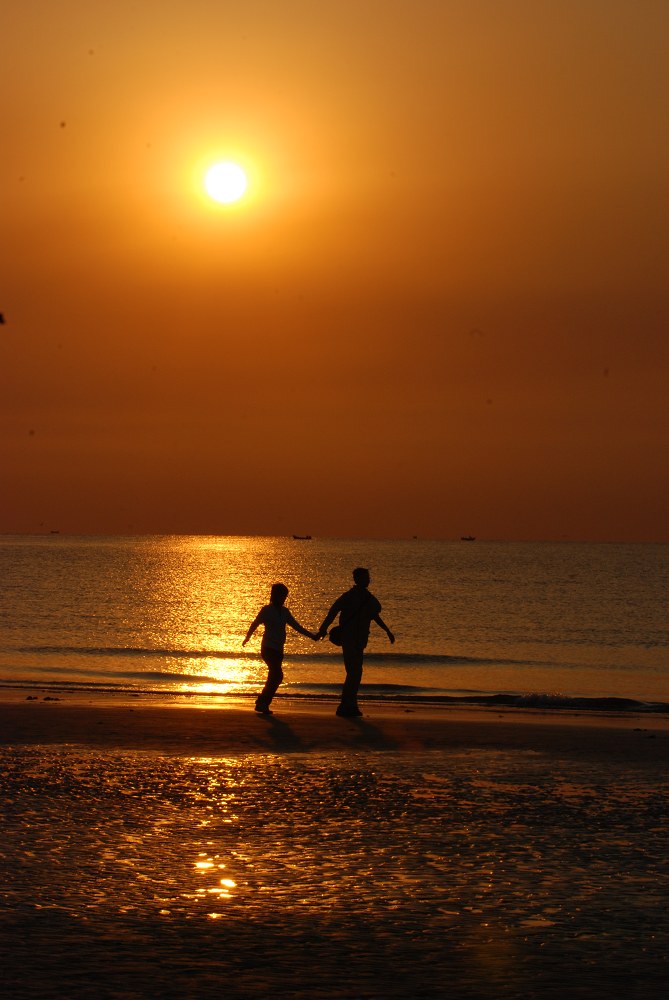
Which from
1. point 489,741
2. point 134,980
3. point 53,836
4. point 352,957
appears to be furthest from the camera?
point 489,741

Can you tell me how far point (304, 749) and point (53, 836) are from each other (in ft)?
20.3

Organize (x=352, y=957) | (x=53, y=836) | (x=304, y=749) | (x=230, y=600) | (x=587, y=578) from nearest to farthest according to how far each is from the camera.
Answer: (x=352, y=957) → (x=53, y=836) → (x=304, y=749) → (x=230, y=600) → (x=587, y=578)

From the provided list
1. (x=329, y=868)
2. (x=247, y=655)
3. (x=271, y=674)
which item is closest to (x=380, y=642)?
(x=247, y=655)

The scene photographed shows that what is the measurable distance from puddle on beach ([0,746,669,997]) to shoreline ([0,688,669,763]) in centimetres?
201

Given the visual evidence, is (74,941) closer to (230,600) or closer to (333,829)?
(333,829)

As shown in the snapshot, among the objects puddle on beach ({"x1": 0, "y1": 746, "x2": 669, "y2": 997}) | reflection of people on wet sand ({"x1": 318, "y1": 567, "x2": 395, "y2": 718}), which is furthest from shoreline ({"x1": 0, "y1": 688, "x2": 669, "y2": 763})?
puddle on beach ({"x1": 0, "y1": 746, "x2": 669, "y2": 997})

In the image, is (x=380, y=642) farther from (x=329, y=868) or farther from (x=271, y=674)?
(x=329, y=868)

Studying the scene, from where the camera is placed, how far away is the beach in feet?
23.0

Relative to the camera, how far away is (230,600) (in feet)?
329

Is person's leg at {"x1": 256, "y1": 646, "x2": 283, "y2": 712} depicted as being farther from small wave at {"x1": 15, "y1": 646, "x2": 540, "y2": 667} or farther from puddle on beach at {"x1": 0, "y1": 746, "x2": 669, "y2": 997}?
small wave at {"x1": 15, "y1": 646, "x2": 540, "y2": 667}

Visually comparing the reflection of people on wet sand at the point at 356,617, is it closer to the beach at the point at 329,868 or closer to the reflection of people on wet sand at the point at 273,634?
the reflection of people on wet sand at the point at 273,634

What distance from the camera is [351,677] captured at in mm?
20609

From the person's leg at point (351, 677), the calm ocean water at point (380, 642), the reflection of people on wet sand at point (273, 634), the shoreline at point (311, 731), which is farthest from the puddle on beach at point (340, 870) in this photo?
the calm ocean water at point (380, 642)

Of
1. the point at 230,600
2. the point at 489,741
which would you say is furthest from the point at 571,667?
the point at 230,600
